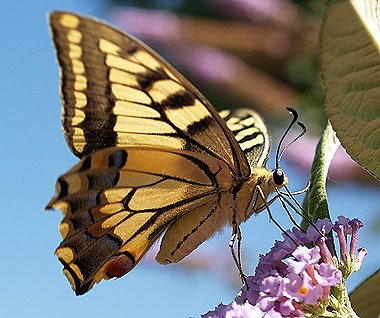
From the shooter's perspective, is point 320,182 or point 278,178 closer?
point 320,182

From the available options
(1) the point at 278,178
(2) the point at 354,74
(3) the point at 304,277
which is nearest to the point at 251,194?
(1) the point at 278,178

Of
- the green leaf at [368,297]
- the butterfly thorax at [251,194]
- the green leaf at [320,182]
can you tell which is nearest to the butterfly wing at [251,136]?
the butterfly thorax at [251,194]

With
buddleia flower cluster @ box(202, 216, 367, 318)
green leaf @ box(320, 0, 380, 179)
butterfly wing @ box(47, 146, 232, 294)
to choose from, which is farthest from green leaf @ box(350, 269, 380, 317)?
butterfly wing @ box(47, 146, 232, 294)

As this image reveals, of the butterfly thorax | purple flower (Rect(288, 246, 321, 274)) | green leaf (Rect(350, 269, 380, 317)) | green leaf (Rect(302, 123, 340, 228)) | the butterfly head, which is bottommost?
green leaf (Rect(350, 269, 380, 317))

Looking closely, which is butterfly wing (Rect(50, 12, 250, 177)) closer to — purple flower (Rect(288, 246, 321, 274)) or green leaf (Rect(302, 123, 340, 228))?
green leaf (Rect(302, 123, 340, 228))

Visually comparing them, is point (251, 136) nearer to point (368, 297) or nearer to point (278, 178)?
point (278, 178)
